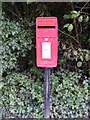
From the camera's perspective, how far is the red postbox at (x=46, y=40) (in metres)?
2.02

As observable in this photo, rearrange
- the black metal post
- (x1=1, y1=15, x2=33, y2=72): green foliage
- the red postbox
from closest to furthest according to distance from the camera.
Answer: the red postbox
the black metal post
(x1=1, y1=15, x2=33, y2=72): green foliage

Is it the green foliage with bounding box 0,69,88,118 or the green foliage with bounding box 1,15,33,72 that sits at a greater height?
the green foliage with bounding box 1,15,33,72

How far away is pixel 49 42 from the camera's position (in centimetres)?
204

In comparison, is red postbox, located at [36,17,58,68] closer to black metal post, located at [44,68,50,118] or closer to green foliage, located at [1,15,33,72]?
black metal post, located at [44,68,50,118]

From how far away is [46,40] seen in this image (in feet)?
6.68

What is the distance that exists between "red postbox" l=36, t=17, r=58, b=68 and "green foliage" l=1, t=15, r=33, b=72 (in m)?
0.53

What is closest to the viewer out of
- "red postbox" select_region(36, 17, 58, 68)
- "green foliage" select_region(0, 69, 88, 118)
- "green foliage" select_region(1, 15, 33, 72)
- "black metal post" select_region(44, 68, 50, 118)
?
"red postbox" select_region(36, 17, 58, 68)

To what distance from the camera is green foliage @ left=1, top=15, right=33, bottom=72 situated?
7.97 feet

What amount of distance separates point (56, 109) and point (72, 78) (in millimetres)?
594

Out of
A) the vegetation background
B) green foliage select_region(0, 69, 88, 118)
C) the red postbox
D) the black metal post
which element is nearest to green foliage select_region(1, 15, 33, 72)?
the vegetation background

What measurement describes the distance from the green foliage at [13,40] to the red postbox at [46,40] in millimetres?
525

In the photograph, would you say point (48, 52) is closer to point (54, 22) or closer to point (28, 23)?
point (54, 22)

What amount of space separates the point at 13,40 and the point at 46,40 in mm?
693

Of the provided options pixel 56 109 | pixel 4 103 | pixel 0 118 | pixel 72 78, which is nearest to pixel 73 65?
pixel 72 78
